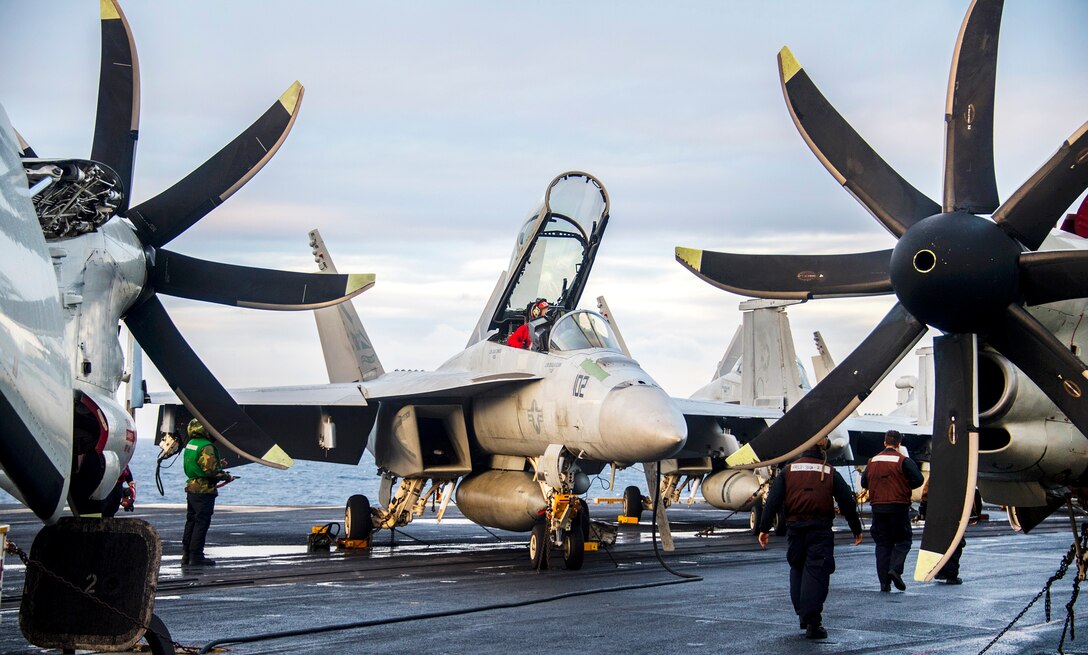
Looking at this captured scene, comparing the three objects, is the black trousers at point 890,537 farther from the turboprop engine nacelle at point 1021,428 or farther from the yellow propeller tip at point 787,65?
the yellow propeller tip at point 787,65

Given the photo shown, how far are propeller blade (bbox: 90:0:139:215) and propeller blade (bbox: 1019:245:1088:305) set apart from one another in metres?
6.89

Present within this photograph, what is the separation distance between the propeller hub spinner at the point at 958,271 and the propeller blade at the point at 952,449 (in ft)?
0.92

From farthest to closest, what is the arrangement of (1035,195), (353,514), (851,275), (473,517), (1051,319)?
(353,514) → (473,517) → (851,275) → (1051,319) → (1035,195)

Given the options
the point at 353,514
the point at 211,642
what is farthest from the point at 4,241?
the point at 353,514

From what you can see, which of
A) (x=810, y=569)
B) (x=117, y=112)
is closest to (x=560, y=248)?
(x=810, y=569)

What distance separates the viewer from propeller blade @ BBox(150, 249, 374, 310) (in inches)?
410

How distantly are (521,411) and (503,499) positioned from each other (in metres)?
1.29

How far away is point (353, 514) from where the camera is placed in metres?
18.7

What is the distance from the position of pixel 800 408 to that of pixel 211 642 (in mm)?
4805

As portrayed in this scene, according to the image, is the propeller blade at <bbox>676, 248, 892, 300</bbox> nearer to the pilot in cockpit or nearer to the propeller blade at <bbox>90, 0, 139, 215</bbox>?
the propeller blade at <bbox>90, 0, 139, 215</bbox>

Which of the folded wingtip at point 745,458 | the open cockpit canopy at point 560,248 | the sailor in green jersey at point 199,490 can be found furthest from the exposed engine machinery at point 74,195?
the open cockpit canopy at point 560,248

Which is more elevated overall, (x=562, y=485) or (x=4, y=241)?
(x=4, y=241)

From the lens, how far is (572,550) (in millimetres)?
14953

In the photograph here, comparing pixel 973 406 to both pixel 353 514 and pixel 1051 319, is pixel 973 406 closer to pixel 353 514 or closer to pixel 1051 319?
pixel 1051 319
